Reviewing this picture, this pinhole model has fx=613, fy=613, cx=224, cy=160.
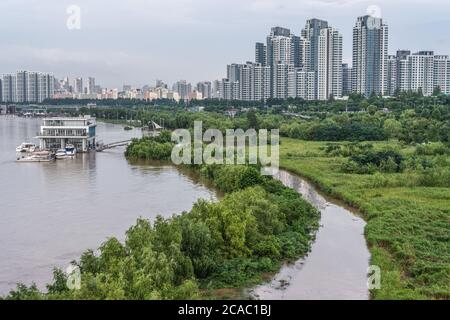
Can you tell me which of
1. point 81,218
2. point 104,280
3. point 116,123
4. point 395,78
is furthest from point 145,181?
point 395,78

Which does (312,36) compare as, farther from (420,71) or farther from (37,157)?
(37,157)

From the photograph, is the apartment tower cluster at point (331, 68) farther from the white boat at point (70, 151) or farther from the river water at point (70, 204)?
the river water at point (70, 204)

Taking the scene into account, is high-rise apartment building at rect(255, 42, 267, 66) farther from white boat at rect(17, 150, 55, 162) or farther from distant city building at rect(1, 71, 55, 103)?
white boat at rect(17, 150, 55, 162)

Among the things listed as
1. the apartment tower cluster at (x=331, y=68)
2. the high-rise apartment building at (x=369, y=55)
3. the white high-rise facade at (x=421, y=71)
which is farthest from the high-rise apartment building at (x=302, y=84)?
the white high-rise facade at (x=421, y=71)

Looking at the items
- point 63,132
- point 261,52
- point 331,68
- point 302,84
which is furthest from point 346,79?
point 63,132

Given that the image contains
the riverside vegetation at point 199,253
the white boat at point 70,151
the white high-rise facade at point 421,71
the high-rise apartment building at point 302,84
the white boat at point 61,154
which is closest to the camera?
the riverside vegetation at point 199,253
